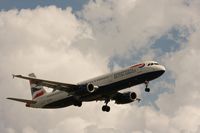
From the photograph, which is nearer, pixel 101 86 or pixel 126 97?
pixel 101 86

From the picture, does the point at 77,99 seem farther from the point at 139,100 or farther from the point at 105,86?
the point at 139,100

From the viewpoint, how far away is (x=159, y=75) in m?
81.9

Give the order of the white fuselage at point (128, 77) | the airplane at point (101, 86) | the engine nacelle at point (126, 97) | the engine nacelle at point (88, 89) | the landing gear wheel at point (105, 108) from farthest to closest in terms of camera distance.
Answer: the landing gear wheel at point (105, 108) → the engine nacelle at point (126, 97) → the engine nacelle at point (88, 89) → the airplane at point (101, 86) → the white fuselage at point (128, 77)

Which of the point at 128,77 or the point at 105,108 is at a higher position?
the point at 105,108

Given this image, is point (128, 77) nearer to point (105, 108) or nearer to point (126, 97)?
point (126, 97)

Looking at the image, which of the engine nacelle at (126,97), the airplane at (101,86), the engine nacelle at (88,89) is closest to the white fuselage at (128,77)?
the airplane at (101,86)

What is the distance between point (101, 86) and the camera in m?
83.8

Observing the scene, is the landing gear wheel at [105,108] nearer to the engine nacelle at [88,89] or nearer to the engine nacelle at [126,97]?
the engine nacelle at [126,97]

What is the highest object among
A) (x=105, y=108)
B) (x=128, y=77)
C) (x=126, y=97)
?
(x=126, y=97)

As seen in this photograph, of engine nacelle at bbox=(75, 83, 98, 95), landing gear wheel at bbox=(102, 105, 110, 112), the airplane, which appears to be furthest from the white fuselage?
landing gear wheel at bbox=(102, 105, 110, 112)

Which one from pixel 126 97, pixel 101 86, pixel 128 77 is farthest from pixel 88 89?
pixel 126 97

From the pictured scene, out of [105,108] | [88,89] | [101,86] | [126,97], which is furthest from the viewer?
[105,108]

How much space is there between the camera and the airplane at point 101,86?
81562 mm

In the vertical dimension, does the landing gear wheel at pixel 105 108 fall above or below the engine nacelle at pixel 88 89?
above
